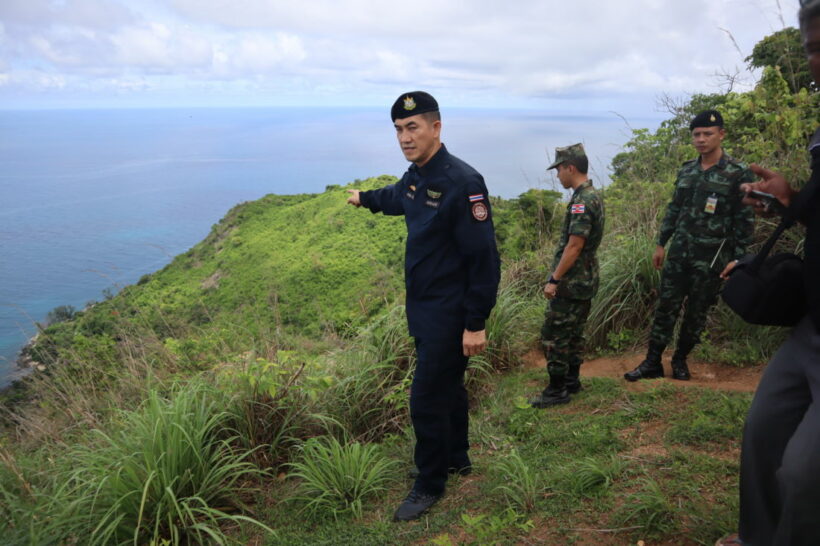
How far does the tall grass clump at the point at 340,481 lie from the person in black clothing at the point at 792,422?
5.66ft

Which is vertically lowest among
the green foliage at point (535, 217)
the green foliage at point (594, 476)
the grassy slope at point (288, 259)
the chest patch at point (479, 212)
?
the grassy slope at point (288, 259)

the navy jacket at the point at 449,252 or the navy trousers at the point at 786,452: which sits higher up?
the navy jacket at the point at 449,252

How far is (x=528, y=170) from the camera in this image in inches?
340

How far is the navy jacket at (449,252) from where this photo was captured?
242 centimetres

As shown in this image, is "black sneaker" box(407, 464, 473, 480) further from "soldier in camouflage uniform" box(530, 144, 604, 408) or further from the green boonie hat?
the green boonie hat

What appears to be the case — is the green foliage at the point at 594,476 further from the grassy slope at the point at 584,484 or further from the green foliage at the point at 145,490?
the green foliage at the point at 145,490

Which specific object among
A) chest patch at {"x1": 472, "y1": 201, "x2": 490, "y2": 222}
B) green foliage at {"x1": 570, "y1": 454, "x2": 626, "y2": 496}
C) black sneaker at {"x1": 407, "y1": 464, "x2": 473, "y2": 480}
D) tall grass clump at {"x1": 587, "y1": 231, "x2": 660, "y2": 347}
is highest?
chest patch at {"x1": 472, "y1": 201, "x2": 490, "y2": 222}

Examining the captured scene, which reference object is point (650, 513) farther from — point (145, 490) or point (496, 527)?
point (145, 490)

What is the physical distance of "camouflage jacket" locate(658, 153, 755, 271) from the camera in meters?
3.64

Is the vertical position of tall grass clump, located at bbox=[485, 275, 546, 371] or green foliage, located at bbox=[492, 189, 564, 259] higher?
green foliage, located at bbox=[492, 189, 564, 259]

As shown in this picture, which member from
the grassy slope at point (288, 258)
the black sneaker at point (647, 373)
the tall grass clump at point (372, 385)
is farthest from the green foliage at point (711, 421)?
the grassy slope at point (288, 258)

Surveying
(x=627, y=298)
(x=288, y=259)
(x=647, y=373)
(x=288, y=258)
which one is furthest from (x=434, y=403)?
(x=288, y=258)

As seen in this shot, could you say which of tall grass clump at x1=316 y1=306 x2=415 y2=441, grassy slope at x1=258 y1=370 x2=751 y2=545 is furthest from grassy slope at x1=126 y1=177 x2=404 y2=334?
grassy slope at x1=258 y1=370 x2=751 y2=545

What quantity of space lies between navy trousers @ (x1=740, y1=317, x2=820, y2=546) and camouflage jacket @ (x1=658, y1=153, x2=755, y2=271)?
2.36 m
